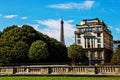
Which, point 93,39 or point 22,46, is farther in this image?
point 93,39

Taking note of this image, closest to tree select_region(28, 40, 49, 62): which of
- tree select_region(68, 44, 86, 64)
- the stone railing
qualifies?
tree select_region(68, 44, 86, 64)

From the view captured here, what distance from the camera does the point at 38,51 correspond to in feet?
250

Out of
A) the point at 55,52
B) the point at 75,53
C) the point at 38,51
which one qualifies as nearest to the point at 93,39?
the point at 75,53

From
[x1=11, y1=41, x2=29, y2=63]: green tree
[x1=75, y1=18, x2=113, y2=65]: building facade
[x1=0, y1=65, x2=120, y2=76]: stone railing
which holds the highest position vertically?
[x1=75, y1=18, x2=113, y2=65]: building facade

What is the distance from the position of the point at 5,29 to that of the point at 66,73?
6437cm

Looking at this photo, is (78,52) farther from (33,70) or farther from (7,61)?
(33,70)

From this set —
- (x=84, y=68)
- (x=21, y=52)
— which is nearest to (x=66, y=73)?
(x=84, y=68)

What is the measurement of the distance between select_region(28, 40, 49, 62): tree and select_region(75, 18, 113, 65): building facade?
48.1 meters

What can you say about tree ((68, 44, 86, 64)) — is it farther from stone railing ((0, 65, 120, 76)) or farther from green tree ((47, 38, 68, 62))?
stone railing ((0, 65, 120, 76))

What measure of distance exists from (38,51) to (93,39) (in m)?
54.7

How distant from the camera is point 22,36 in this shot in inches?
3071

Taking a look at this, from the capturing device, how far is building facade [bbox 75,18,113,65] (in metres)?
122

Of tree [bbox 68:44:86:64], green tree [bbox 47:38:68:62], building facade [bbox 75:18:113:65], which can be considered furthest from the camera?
building facade [bbox 75:18:113:65]

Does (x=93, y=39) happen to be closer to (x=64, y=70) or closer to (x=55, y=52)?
(x=55, y=52)
